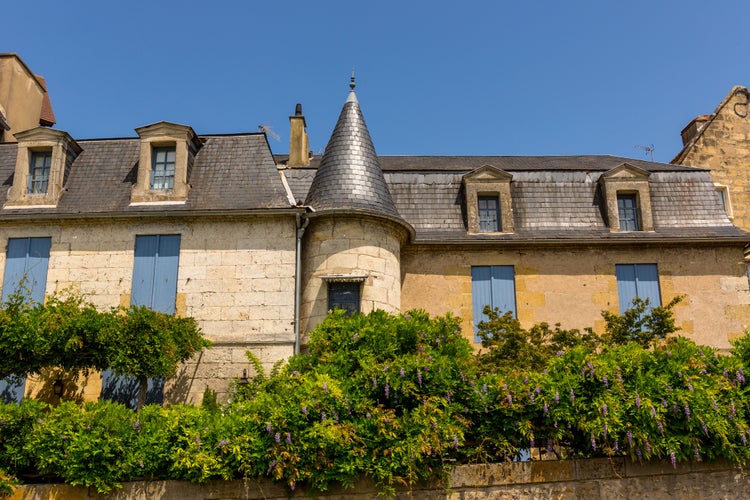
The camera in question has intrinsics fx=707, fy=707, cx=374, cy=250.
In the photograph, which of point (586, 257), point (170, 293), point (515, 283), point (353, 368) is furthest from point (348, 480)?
point (586, 257)

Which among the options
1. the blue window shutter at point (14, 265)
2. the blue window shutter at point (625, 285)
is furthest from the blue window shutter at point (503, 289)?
the blue window shutter at point (14, 265)

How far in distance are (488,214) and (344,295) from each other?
3.92 metres

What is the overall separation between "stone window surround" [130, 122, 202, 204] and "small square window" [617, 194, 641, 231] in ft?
28.8

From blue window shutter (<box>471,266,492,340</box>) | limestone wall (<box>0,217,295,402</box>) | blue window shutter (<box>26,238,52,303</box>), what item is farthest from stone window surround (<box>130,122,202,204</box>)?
blue window shutter (<box>471,266,492,340</box>)

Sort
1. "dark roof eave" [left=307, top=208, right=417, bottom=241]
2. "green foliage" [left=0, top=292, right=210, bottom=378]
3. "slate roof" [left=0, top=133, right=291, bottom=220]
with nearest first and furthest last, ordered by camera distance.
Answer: "green foliage" [left=0, top=292, right=210, bottom=378] → "dark roof eave" [left=307, top=208, right=417, bottom=241] → "slate roof" [left=0, top=133, right=291, bottom=220]

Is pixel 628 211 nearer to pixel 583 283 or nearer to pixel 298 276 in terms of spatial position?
pixel 583 283

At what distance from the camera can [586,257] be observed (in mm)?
14188

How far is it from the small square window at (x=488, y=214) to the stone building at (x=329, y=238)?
1.7 inches

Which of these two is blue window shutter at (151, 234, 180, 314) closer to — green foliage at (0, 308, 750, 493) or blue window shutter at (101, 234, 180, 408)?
blue window shutter at (101, 234, 180, 408)

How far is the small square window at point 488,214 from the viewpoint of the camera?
14.6 m

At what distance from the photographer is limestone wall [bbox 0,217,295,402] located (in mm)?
12117

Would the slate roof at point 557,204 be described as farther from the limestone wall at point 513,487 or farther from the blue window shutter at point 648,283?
the limestone wall at point 513,487

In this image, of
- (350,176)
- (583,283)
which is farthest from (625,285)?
(350,176)

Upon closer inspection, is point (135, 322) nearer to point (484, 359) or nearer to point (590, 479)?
point (484, 359)
